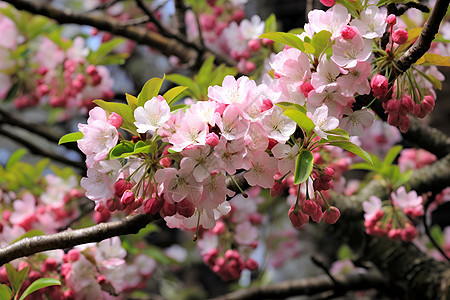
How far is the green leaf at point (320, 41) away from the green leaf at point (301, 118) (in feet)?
0.58

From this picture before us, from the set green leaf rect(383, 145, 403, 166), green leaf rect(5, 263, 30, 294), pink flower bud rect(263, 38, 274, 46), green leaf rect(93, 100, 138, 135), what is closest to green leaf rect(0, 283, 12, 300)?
green leaf rect(5, 263, 30, 294)

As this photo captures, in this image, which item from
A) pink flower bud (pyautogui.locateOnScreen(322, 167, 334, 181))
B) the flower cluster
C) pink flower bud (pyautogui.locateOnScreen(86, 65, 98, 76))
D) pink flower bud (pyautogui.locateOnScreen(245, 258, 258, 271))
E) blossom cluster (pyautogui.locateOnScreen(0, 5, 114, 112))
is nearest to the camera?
pink flower bud (pyautogui.locateOnScreen(322, 167, 334, 181))

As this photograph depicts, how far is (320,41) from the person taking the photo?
95cm

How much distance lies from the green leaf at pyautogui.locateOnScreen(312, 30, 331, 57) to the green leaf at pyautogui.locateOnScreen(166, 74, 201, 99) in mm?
757

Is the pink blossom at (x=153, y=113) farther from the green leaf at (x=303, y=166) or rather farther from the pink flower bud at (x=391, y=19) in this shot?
the pink flower bud at (x=391, y=19)

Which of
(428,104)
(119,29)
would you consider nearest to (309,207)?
(428,104)

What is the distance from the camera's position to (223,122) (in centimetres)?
91

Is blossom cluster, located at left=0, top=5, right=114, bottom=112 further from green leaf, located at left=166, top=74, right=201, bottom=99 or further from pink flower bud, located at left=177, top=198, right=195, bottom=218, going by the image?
pink flower bud, located at left=177, top=198, right=195, bottom=218


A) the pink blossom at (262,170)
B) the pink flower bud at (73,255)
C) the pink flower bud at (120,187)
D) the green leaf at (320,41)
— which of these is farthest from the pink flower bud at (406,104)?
the pink flower bud at (73,255)

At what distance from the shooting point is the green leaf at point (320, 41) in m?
0.94

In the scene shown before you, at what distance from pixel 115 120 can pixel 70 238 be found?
12.6 inches

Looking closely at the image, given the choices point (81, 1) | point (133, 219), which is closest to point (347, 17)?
point (133, 219)

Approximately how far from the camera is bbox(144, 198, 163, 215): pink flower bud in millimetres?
942

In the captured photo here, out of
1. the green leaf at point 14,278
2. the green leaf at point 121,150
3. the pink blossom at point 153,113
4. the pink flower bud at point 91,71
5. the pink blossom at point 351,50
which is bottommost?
the green leaf at point 14,278
